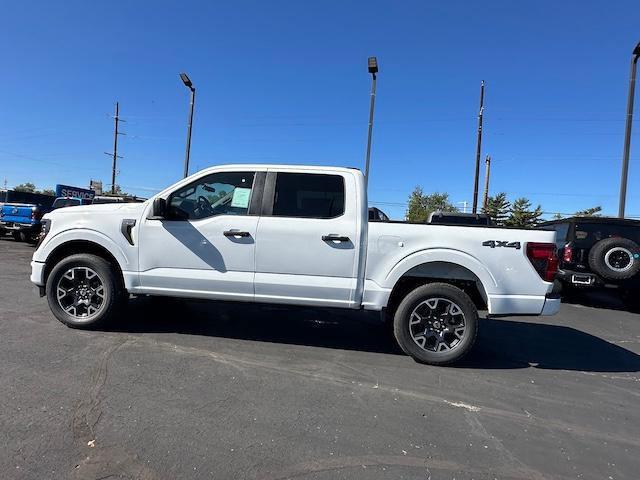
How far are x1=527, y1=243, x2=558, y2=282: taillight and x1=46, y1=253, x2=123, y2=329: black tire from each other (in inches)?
186

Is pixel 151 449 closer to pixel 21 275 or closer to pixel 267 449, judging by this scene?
pixel 267 449

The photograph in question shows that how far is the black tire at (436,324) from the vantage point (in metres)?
4.90

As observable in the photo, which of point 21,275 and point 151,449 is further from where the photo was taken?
point 21,275

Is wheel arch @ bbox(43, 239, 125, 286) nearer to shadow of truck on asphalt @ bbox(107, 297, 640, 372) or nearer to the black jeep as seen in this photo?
shadow of truck on asphalt @ bbox(107, 297, 640, 372)

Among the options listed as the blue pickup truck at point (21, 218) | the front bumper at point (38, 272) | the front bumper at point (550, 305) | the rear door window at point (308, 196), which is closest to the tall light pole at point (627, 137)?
the front bumper at point (550, 305)

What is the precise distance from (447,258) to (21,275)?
28.3ft

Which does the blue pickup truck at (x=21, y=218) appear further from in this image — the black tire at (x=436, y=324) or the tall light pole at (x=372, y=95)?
the black tire at (x=436, y=324)

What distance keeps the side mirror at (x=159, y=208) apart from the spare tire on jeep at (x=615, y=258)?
8.03 meters

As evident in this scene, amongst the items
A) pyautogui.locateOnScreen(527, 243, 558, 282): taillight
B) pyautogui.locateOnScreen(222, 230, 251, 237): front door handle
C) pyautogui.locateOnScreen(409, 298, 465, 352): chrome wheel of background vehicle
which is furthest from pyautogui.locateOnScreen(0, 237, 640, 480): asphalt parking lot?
pyautogui.locateOnScreen(222, 230, 251, 237): front door handle

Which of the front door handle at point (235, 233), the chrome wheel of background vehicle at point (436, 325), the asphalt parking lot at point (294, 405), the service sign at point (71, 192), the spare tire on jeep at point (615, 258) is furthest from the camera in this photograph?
the service sign at point (71, 192)

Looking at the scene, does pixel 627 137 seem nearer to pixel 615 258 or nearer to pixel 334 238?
pixel 615 258

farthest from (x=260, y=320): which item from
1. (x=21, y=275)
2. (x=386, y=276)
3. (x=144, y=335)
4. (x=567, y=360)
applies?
(x=21, y=275)

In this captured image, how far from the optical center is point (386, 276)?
5012 mm

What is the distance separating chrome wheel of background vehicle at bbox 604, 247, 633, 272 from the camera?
8.79m
